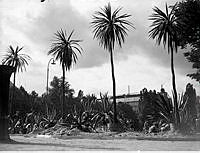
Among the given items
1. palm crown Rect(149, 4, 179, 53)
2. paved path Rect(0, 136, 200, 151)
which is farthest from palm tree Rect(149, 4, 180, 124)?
paved path Rect(0, 136, 200, 151)

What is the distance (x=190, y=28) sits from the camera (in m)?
15.6

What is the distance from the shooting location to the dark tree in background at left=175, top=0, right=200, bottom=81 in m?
15.6

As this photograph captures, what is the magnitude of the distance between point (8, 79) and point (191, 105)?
28.7 feet

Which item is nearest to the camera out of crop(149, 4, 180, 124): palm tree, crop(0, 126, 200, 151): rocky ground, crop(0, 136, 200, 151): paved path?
crop(0, 136, 200, 151): paved path

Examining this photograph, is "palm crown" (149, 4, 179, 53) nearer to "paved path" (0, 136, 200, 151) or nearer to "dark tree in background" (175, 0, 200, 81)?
"dark tree in background" (175, 0, 200, 81)

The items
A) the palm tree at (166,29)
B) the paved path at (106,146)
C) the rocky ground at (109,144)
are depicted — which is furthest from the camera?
the palm tree at (166,29)

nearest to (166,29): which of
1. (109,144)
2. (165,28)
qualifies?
(165,28)

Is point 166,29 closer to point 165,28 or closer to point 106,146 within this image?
point 165,28

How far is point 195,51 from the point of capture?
16281mm

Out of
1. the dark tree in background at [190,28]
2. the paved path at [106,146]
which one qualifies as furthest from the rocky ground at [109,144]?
the dark tree in background at [190,28]

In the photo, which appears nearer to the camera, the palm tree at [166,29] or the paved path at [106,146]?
the paved path at [106,146]

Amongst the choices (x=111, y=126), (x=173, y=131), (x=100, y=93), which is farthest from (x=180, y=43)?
(x=100, y=93)

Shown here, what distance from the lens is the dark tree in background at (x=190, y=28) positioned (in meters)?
15.6

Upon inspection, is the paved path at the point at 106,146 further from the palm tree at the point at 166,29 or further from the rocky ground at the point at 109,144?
the palm tree at the point at 166,29
